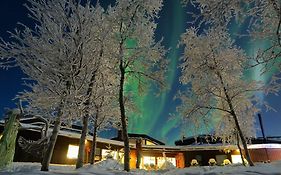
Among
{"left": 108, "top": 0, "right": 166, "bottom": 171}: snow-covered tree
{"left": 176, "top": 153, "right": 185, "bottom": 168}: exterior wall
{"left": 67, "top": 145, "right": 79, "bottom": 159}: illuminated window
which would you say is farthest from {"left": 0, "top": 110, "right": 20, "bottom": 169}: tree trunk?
{"left": 176, "top": 153, "right": 185, "bottom": 168}: exterior wall

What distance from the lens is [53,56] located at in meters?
9.92

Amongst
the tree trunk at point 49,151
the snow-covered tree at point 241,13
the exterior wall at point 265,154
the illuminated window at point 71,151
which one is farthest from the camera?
the exterior wall at point 265,154

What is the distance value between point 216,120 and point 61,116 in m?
15.2

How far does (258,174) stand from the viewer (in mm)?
5984

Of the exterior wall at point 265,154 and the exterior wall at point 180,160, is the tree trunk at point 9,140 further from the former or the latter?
the exterior wall at point 265,154

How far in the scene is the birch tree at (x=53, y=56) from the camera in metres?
9.67

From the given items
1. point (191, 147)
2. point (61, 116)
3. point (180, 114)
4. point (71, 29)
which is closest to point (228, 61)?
point (180, 114)

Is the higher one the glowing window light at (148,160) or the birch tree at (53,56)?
the birch tree at (53,56)

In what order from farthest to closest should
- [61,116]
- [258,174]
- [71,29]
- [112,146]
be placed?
[112,146] → [71,29] → [61,116] → [258,174]

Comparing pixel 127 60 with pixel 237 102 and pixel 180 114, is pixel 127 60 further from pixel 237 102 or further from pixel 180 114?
pixel 237 102

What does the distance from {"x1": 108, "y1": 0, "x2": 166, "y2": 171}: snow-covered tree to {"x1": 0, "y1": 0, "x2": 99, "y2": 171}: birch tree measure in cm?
331

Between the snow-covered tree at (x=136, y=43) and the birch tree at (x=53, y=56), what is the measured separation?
3.31 m

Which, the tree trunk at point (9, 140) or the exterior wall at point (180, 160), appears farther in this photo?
the exterior wall at point (180, 160)

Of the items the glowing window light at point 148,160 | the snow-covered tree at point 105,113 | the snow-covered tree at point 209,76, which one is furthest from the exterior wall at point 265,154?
the snow-covered tree at point 105,113
